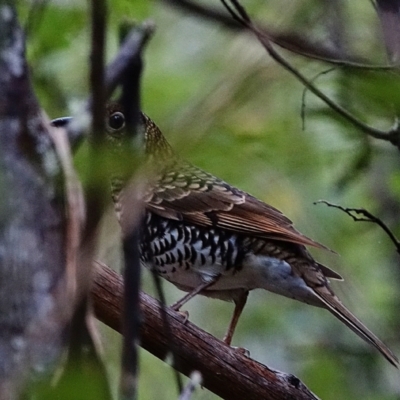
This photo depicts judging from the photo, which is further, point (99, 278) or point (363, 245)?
point (363, 245)

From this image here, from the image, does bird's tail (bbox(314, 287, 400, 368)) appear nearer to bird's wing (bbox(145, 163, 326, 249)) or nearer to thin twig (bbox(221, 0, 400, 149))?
bird's wing (bbox(145, 163, 326, 249))

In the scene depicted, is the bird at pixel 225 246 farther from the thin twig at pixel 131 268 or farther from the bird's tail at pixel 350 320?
the thin twig at pixel 131 268

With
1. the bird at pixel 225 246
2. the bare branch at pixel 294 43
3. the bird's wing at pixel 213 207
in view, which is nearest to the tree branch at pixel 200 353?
the bird at pixel 225 246

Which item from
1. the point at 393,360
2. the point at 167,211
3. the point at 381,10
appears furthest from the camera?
the point at 167,211

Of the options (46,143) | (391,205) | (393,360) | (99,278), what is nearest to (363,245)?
(391,205)

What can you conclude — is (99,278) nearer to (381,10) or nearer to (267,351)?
(381,10)

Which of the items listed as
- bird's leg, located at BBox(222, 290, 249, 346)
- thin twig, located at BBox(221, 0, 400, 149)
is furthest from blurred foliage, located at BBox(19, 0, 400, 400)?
bird's leg, located at BBox(222, 290, 249, 346)
